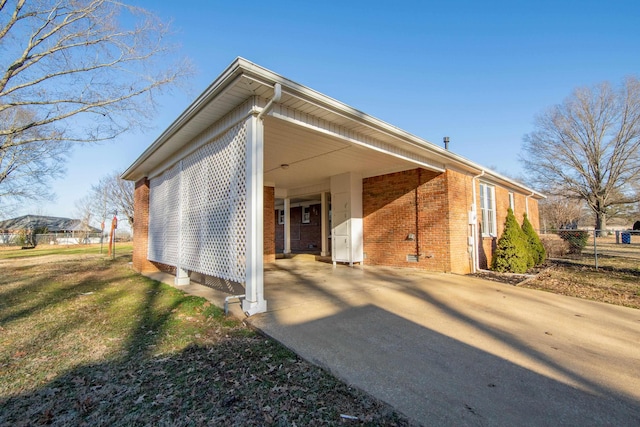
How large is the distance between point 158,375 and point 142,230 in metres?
8.14

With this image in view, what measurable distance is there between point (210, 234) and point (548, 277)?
29.2 ft

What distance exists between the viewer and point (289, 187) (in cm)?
1291

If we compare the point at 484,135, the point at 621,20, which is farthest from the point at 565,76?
the point at 484,135

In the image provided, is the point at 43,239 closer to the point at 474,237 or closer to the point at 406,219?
the point at 406,219

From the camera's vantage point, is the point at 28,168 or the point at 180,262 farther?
the point at 28,168

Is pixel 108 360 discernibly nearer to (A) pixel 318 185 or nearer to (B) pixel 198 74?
(A) pixel 318 185

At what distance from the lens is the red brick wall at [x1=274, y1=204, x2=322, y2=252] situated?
15.0 meters

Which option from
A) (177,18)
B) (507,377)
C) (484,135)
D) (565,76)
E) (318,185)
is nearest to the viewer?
(507,377)

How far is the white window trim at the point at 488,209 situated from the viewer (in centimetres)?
1040

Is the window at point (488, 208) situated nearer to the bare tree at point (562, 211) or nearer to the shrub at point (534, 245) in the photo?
the shrub at point (534, 245)

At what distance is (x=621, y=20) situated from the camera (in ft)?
27.5

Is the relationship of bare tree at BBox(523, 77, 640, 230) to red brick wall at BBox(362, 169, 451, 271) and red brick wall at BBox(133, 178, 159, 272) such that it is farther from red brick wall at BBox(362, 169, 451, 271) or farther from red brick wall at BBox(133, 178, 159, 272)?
red brick wall at BBox(133, 178, 159, 272)

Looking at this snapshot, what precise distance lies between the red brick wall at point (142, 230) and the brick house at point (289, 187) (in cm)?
4

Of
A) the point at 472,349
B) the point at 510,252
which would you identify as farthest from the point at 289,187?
the point at 472,349
